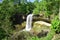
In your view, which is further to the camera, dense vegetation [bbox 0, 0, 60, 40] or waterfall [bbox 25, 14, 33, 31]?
waterfall [bbox 25, 14, 33, 31]

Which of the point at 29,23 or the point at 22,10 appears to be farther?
the point at 22,10

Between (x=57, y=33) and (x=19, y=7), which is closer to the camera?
(x=57, y=33)

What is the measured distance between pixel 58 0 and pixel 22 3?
14745 millimetres

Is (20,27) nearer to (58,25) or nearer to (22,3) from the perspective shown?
(22,3)

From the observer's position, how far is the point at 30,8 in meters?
26.5

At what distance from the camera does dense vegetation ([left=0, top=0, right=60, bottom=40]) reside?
14.5 m

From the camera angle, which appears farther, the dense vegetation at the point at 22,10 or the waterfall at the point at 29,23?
the waterfall at the point at 29,23

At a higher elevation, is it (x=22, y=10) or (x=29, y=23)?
(x=22, y=10)

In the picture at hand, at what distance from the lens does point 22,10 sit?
2662 cm

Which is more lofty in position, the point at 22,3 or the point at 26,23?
the point at 22,3

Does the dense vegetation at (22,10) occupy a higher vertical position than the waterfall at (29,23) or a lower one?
higher

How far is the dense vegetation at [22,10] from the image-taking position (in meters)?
14.5

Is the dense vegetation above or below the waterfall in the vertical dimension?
above

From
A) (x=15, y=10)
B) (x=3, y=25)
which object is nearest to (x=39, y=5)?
(x=3, y=25)
